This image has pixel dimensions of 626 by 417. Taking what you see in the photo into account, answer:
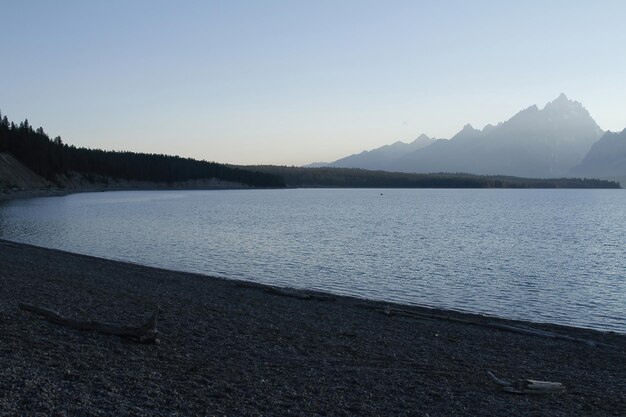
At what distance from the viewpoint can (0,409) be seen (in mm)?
9266

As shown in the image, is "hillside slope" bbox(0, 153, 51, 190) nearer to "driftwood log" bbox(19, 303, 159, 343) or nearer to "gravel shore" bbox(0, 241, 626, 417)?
"gravel shore" bbox(0, 241, 626, 417)

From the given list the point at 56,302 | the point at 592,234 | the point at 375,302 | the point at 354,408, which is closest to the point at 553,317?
the point at 375,302

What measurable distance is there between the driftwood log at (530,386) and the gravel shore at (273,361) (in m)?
0.24

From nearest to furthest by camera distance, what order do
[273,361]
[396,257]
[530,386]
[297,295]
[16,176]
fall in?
[530,386] → [273,361] → [297,295] → [396,257] → [16,176]

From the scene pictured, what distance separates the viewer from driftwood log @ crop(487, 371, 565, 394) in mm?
14172

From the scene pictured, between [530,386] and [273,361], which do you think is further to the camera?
[273,361]

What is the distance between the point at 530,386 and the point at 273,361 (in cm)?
675

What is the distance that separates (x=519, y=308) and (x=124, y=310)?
20647 mm

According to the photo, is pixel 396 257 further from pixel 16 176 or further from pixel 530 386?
pixel 16 176

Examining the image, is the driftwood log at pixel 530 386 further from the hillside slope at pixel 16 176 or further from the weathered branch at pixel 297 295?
the hillside slope at pixel 16 176

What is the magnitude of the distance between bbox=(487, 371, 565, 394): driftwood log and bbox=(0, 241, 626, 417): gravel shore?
241 mm

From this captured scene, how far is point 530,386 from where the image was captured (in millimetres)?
14344

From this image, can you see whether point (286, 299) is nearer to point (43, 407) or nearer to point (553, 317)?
point (553, 317)

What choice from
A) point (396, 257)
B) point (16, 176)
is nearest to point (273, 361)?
point (396, 257)
